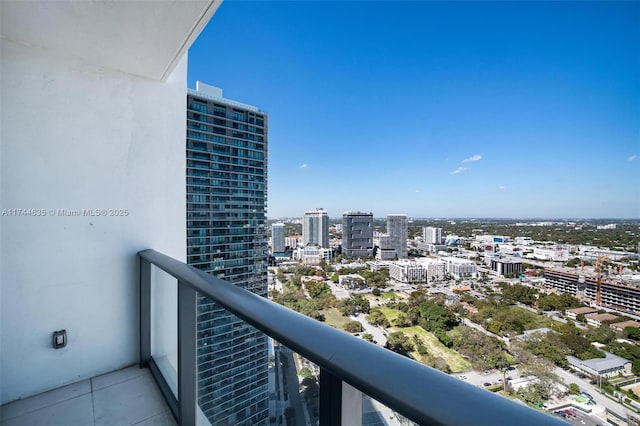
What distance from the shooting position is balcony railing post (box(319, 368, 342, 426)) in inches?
21.5

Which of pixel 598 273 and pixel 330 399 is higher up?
pixel 330 399

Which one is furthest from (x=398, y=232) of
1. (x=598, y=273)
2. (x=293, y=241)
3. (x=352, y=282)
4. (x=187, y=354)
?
(x=187, y=354)

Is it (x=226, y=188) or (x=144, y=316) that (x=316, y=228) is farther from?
(x=144, y=316)

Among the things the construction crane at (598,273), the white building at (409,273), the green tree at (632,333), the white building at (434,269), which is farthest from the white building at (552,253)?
the white building at (409,273)

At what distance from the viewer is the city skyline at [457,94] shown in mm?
6410

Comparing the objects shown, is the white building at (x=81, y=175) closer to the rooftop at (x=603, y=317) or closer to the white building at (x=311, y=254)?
the white building at (x=311, y=254)

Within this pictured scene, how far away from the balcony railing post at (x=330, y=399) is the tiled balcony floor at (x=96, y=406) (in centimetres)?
153

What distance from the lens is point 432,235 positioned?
746 centimetres

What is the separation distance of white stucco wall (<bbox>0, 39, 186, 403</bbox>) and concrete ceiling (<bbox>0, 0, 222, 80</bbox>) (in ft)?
0.57

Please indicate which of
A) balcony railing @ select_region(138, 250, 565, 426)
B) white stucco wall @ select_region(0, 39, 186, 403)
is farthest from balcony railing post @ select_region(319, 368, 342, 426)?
Result: white stucco wall @ select_region(0, 39, 186, 403)

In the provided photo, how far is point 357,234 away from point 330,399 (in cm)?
701

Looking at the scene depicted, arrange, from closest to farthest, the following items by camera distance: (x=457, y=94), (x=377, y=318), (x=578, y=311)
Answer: (x=578, y=311) < (x=377, y=318) < (x=457, y=94)

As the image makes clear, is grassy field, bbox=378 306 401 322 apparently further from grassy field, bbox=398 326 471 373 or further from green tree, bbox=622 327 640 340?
green tree, bbox=622 327 640 340

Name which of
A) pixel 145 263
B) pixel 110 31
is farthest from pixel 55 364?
pixel 110 31
